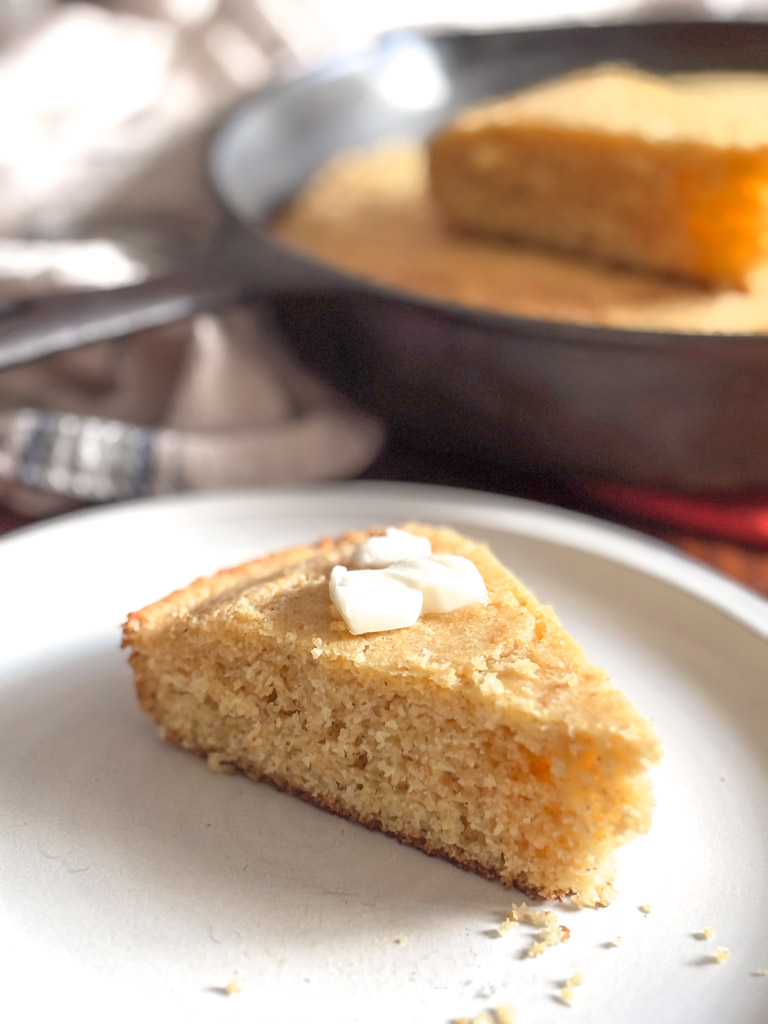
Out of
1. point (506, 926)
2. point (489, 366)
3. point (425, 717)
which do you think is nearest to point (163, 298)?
point (489, 366)

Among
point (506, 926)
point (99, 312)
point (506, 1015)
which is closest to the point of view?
point (506, 1015)

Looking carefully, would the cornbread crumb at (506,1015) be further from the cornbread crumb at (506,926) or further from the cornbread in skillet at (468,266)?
the cornbread in skillet at (468,266)

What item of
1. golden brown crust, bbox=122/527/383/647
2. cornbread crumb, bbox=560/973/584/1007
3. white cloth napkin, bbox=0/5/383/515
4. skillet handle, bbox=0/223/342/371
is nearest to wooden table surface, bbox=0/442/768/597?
white cloth napkin, bbox=0/5/383/515

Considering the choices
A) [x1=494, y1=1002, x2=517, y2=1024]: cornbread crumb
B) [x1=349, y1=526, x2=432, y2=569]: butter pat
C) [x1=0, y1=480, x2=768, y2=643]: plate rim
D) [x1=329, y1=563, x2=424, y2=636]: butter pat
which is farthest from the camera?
[x1=0, y1=480, x2=768, y2=643]: plate rim

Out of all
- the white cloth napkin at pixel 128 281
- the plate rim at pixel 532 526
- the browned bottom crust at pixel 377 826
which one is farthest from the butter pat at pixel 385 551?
the white cloth napkin at pixel 128 281

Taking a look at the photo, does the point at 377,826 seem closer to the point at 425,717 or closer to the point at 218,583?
the point at 425,717

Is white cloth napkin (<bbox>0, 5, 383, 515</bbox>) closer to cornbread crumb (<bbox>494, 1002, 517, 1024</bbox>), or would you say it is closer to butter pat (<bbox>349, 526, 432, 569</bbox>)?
butter pat (<bbox>349, 526, 432, 569</bbox>)

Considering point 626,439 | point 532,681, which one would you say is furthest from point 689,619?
point 532,681
